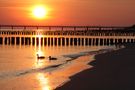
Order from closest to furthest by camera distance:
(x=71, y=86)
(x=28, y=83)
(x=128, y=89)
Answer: (x=128, y=89) → (x=71, y=86) → (x=28, y=83)

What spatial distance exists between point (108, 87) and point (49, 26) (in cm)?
13391

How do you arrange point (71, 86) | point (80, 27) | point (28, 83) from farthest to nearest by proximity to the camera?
1. point (80, 27)
2. point (28, 83)
3. point (71, 86)

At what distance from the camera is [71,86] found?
41.6ft

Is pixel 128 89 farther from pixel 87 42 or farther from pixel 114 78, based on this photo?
pixel 87 42

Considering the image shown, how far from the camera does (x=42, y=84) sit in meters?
14.1

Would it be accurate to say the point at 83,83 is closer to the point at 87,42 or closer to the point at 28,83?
the point at 28,83

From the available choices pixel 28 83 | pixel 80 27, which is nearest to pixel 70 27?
pixel 80 27

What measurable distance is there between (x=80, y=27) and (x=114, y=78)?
124238mm

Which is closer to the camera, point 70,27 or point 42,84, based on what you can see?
point 42,84

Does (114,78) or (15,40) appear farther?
(15,40)

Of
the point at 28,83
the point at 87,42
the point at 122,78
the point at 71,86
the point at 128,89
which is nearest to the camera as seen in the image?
the point at 128,89

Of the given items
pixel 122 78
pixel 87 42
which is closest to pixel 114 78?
pixel 122 78

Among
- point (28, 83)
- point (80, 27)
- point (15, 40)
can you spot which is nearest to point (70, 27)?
point (80, 27)

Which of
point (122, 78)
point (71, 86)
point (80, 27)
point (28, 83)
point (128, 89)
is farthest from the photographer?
point (80, 27)
